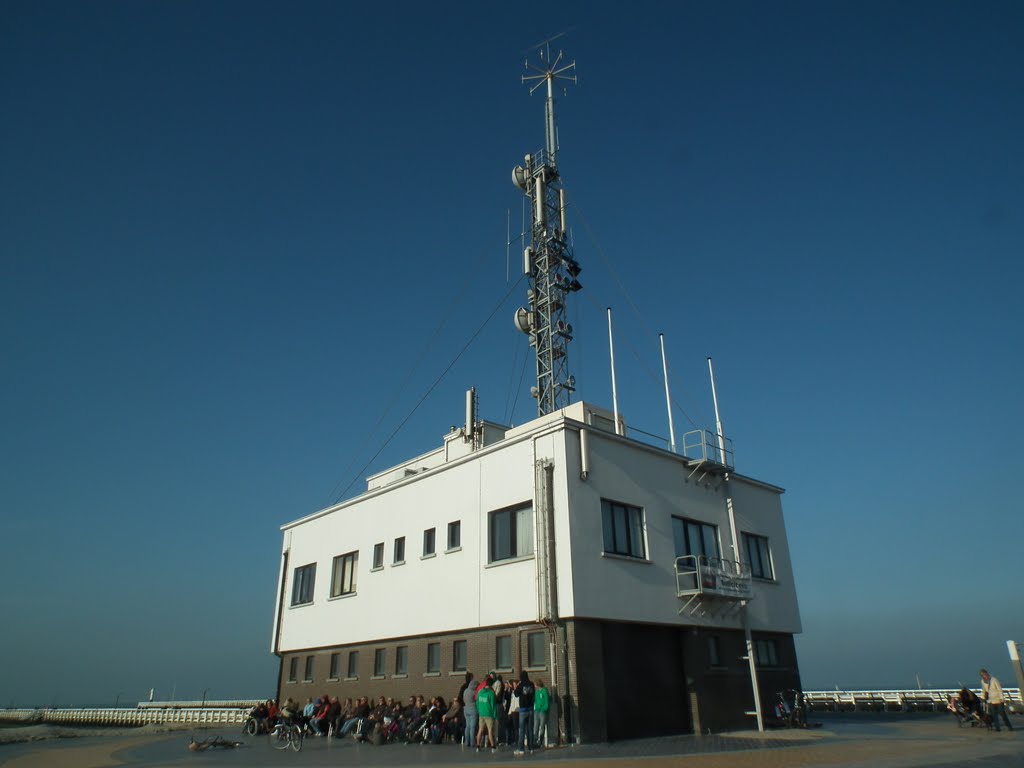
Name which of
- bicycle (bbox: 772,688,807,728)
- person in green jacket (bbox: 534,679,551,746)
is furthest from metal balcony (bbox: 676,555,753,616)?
person in green jacket (bbox: 534,679,551,746)

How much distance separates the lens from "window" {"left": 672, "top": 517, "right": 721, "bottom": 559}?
24469mm

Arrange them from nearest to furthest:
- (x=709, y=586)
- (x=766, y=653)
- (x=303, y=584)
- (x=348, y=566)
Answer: (x=709, y=586), (x=766, y=653), (x=348, y=566), (x=303, y=584)

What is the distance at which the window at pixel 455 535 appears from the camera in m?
25.0

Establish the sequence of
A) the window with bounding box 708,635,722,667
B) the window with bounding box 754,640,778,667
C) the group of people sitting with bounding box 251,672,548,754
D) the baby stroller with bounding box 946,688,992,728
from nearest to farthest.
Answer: the group of people sitting with bounding box 251,672,548,754 < the baby stroller with bounding box 946,688,992,728 < the window with bounding box 708,635,722,667 < the window with bounding box 754,640,778,667

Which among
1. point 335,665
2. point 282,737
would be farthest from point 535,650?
point 335,665

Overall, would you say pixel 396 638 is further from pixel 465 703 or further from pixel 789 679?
pixel 789 679

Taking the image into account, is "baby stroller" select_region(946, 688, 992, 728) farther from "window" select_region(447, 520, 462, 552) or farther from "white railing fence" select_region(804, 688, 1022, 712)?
"window" select_region(447, 520, 462, 552)

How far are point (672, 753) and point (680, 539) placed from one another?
8539 millimetres

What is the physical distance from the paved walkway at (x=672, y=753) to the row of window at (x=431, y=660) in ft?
9.33

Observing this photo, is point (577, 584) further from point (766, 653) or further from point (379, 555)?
point (379, 555)

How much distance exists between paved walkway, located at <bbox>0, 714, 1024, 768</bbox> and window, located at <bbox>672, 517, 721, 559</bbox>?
5778 mm

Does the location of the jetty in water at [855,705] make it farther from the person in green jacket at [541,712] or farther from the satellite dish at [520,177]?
the satellite dish at [520,177]

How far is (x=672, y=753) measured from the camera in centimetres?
1694

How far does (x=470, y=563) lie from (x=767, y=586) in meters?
11.7
